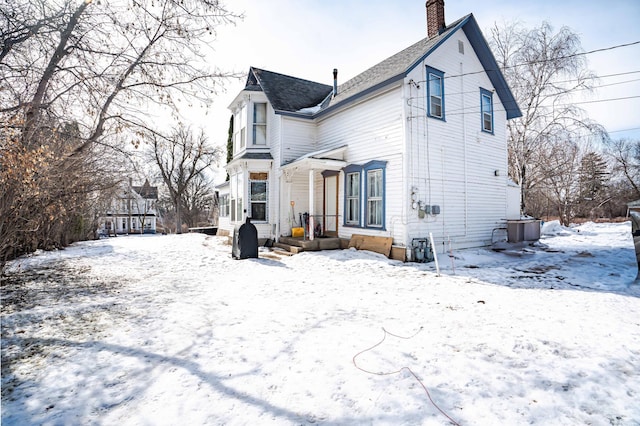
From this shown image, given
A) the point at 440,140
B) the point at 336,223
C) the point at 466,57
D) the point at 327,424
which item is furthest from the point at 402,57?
the point at 327,424

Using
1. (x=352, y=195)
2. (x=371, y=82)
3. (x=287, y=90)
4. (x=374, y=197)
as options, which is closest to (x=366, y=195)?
(x=374, y=197)

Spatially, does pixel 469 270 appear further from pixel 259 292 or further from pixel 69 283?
pixel 69 283

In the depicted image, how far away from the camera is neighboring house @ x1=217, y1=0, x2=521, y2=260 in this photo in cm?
959

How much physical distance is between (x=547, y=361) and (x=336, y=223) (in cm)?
889

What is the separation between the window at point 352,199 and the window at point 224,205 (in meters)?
8.27

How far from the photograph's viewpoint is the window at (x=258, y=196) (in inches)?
497

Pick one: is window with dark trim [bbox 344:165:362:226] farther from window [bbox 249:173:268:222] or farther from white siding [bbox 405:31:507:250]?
window [bbox 249:173:268:222]

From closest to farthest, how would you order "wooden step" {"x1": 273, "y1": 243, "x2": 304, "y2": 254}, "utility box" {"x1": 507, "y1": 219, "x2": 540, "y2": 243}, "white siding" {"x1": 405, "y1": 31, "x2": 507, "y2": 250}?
"white siding" {"x1": 405, "y1": 31, "x2": 507, "y2": 250}, "wooden step" {"x1": 273, "y1": 243, "x2": 304, "y2": 254}, "utility box" {"x1": 507, "y1": 219, "x2": 540, "y2": 243}

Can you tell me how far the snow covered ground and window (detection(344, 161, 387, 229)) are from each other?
3.59m

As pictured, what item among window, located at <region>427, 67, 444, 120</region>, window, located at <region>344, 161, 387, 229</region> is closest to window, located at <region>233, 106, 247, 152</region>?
window, located at <region>344, 161, 387, 229</region>

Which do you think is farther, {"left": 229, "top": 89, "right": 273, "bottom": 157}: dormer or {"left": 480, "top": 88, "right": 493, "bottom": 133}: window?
{"left": 229, "top": 89, "right": 273, "bottom": 157}: dormer

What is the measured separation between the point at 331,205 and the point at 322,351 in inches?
349

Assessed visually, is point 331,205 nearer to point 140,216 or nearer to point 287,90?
point 287,90

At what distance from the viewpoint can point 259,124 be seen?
13.4 metres
